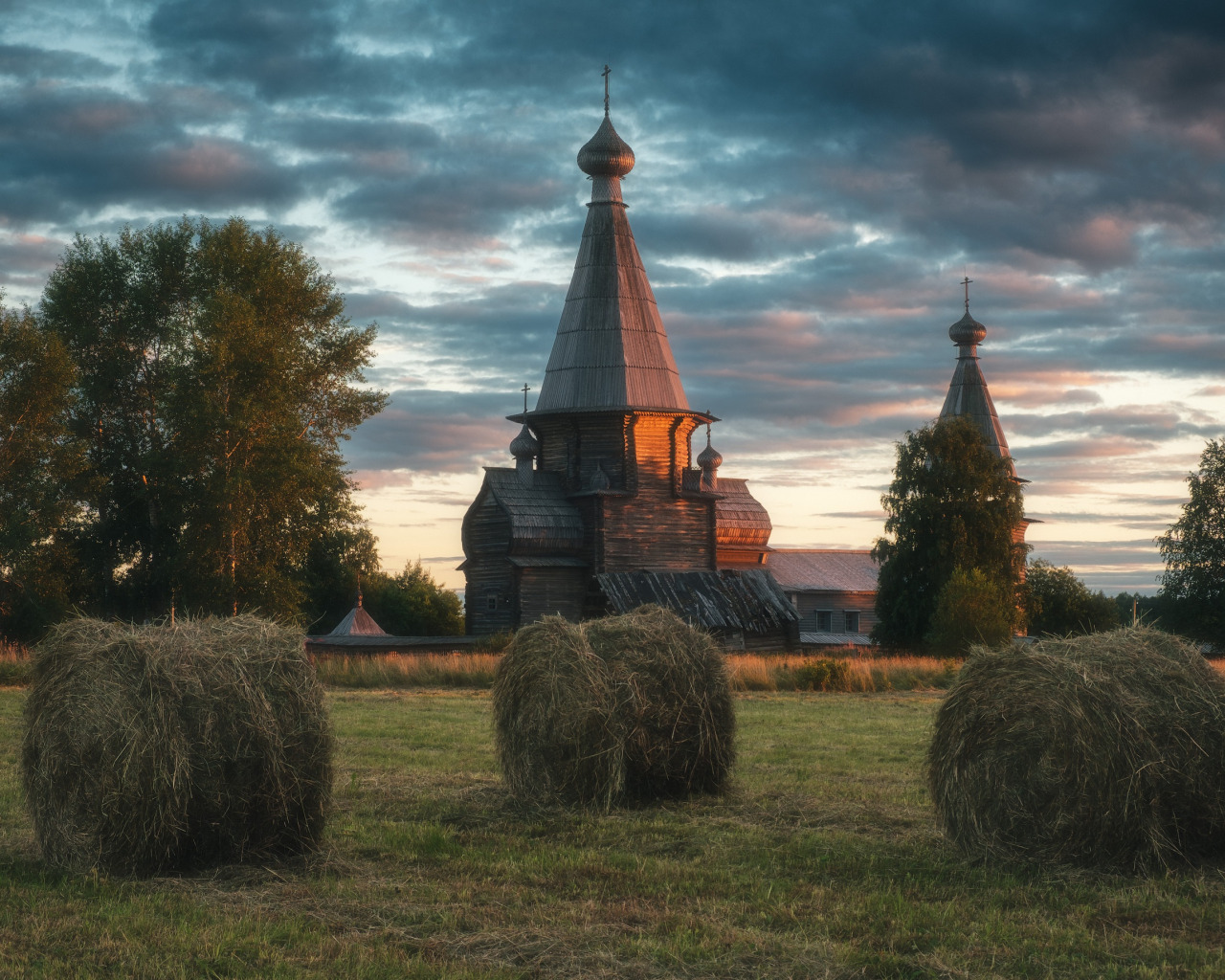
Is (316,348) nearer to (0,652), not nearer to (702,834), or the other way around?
(0,652)

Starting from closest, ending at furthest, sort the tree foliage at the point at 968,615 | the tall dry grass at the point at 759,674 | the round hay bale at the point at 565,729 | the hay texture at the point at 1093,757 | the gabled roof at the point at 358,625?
the hay texture at the point at 1093,757, the round hay bale at the point at 565,729, the tall dry grass at the point at 759,674, the tree foliage at the point at 968,615, the gabled roof at the point at 358,625

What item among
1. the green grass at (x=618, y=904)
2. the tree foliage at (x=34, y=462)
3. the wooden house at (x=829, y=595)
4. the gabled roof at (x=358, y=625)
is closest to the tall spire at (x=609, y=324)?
the gabled roof at (x=358, y=625)

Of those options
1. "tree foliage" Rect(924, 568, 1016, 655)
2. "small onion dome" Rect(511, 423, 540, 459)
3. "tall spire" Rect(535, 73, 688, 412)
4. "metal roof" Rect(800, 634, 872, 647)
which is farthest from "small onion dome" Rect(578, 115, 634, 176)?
"metal roof" Rect(800, 634, 872, 647)

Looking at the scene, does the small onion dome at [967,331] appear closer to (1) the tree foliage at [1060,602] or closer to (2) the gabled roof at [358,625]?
(1) the tree foliage at [1060,602]

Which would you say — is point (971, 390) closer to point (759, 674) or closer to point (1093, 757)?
point (759, 674)

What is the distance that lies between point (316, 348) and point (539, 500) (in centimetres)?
928

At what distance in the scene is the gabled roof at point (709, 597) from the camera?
44.9 m

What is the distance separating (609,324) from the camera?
4750cm

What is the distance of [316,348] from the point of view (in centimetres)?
4684

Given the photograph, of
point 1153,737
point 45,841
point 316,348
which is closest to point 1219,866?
point 1153,737

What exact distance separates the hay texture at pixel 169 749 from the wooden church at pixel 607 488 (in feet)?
113

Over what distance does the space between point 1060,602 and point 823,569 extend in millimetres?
21908

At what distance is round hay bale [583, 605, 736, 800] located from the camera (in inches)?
517

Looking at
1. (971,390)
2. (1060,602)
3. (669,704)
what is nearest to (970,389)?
(971,390)
